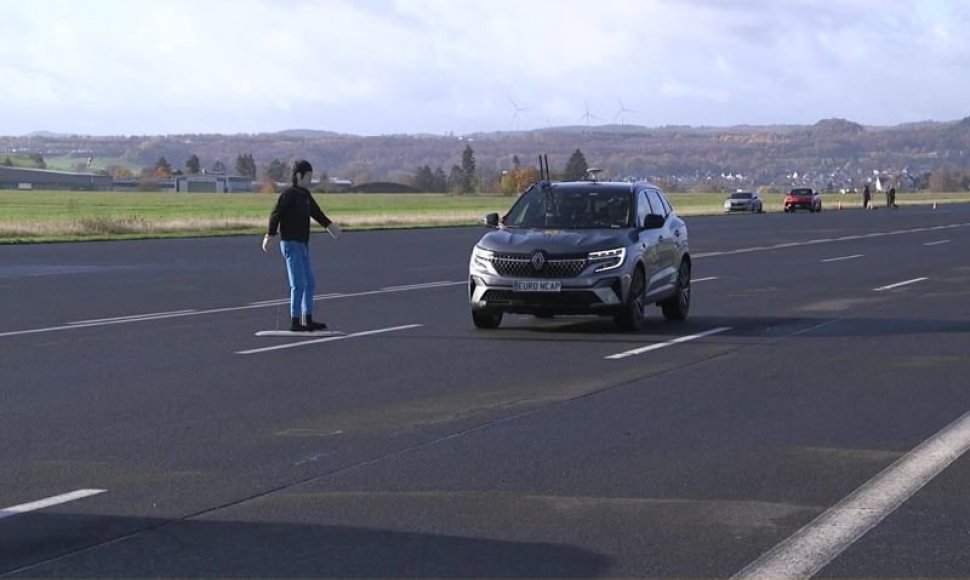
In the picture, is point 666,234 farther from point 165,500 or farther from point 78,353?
point 165,500

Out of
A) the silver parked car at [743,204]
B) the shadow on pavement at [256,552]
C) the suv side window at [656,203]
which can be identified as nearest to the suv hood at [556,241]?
the suv side window at [656,203]

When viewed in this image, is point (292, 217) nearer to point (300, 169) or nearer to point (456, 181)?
point (300, 169)

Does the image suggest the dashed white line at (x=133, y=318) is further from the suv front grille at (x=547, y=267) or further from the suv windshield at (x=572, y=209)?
the suv front grille at (x=547, y=267)

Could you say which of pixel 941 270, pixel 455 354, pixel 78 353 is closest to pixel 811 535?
pixel 455 354

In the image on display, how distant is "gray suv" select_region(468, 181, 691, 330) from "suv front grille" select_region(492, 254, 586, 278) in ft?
0.03

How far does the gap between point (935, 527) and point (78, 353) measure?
9501mm

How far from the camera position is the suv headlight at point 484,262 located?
1705 centimetres

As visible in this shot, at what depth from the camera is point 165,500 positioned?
8.21 meters

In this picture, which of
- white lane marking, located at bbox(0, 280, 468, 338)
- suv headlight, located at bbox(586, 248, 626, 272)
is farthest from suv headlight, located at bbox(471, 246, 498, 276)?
white lane marking, located at bbox(0, 280, 468, 338)

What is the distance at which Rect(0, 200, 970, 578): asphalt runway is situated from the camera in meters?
7.16

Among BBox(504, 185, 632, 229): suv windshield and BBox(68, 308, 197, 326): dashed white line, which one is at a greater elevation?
BBox(504, 185, 632, 229): suv windshield

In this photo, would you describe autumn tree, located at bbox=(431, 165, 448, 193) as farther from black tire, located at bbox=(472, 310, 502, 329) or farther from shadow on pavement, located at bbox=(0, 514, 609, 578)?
shadow on pavement, located at bbox=(0, 514, 609, 578)

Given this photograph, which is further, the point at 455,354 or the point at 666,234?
the point at 666,234

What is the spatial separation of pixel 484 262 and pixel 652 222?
215cm
